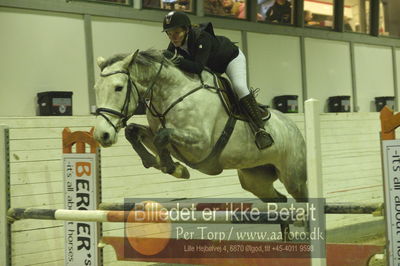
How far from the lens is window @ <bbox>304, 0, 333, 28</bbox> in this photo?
6285 millimetres

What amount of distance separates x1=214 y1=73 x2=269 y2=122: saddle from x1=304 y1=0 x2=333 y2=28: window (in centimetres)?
380

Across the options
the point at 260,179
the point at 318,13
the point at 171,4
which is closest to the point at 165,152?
the point at 260,179

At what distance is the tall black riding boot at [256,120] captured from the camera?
2678mm

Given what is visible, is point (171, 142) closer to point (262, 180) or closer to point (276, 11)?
point (262, 180)

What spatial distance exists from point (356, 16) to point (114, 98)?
5.52 meters

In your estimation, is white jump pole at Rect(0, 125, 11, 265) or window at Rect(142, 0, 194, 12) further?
window at Rect(142, 0, 194, 12)

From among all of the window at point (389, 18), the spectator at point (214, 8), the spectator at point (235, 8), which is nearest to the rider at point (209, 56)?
the spectator at point (214, 8)

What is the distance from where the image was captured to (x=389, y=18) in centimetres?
734

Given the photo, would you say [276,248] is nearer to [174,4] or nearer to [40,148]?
[40,148]

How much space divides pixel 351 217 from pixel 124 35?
347 cm

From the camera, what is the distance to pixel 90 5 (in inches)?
165

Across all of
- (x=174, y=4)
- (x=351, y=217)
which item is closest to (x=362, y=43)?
(x=351, y=217)

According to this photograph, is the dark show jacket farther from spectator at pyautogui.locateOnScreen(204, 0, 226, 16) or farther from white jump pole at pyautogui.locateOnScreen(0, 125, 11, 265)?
spectator at pyautogui.locateOnScreen(204, 0, 226, 16)

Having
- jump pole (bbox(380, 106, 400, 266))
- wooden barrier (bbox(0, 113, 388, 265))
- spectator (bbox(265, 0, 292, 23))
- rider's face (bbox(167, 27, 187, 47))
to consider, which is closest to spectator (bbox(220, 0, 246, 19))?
spectator (bbox(265, 0, 292, 23))
